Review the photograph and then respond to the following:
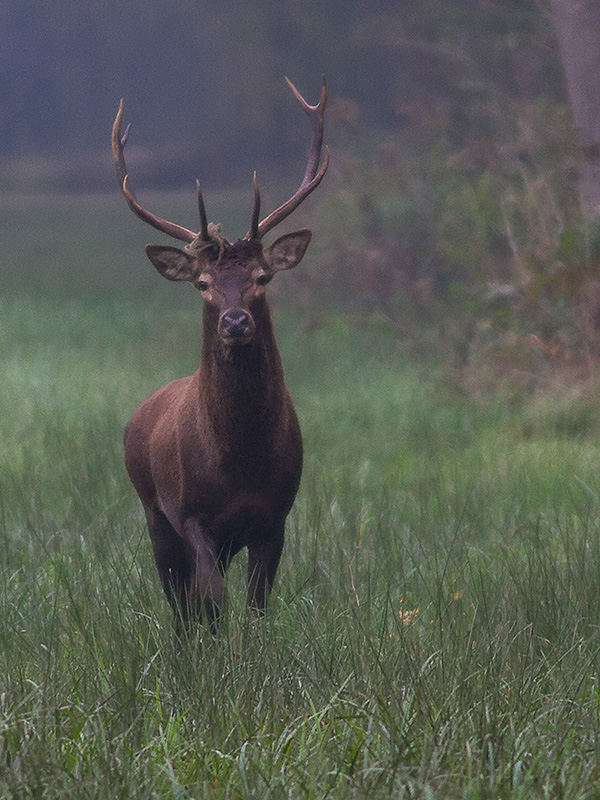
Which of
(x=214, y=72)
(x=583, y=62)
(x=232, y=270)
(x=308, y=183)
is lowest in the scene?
(x=232, y=270)

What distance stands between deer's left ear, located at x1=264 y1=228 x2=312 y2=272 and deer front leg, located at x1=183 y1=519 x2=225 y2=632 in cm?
91

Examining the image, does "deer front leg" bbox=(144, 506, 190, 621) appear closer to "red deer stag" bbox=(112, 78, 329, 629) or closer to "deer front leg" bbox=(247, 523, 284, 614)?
"red deer stag" bbox=(112, 78, 329, 629)

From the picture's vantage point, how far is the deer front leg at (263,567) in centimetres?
429

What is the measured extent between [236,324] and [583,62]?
8.02 m

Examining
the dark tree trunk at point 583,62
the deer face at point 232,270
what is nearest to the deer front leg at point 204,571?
the deer face at point 232,270

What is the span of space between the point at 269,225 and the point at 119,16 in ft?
113

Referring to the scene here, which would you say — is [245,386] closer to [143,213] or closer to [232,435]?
[232,435]

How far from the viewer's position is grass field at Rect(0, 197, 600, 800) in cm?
306

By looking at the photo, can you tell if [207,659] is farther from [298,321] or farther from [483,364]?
[298,321]

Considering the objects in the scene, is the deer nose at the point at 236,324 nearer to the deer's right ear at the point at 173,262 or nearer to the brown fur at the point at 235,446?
the brown fur at the point at 235,446

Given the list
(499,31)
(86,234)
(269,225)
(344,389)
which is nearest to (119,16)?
(86,234)

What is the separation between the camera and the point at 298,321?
1712 cm

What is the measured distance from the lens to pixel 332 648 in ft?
11.7

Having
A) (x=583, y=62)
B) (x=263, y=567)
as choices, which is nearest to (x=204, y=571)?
(x=263, y=567)
